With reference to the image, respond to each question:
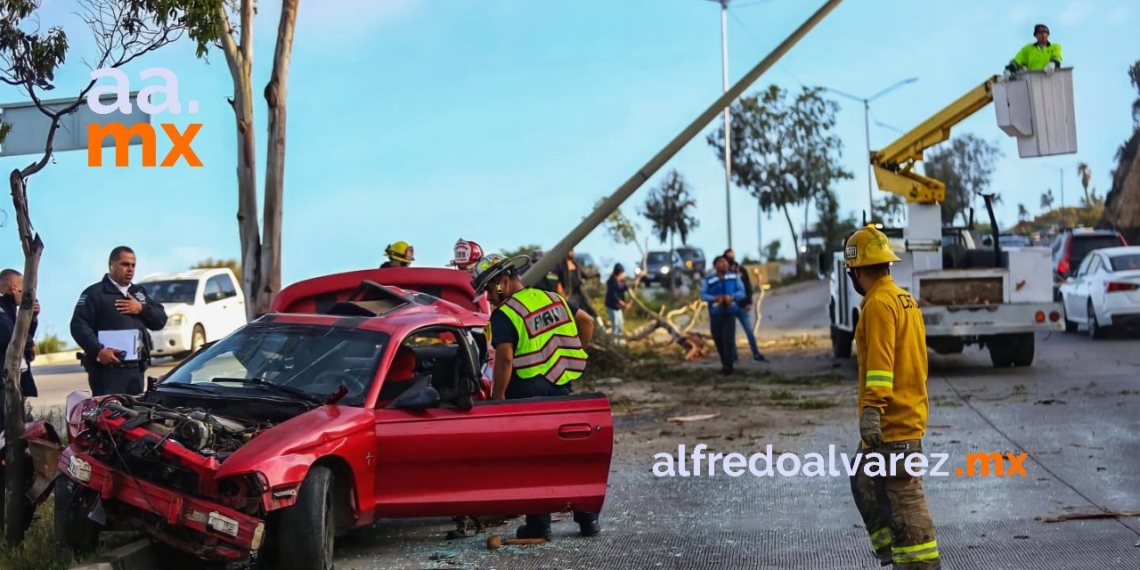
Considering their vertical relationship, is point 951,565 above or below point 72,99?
below

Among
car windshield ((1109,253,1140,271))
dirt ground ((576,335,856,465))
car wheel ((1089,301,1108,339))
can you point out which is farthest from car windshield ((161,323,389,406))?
car wheel ((1089,301,1108,339))

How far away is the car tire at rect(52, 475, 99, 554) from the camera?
21.2 ft

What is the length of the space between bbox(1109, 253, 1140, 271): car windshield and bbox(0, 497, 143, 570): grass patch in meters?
17.8

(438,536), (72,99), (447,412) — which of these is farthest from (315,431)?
(72,99)

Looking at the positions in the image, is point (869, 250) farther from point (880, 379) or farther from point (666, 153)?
point (666, 153)

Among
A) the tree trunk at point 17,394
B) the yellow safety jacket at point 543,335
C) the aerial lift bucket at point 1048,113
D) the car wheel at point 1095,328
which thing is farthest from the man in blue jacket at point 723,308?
the tree trunk at point 17,394

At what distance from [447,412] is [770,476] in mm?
3591

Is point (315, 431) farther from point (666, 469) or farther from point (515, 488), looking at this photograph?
point (666, 469)

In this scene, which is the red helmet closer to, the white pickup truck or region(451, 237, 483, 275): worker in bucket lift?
region(451, 237, 483, 275): worker in bucket lift

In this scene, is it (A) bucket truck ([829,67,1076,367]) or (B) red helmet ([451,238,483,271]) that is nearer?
(B) red helmet ([451,238,483,271])

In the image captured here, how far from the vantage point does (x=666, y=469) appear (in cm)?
1035

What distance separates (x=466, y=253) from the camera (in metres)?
12.9

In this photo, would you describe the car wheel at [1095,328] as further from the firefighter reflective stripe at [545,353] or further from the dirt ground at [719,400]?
the firefighter reflective stripe at [545,353]

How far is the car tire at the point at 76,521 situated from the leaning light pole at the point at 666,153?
837cm
